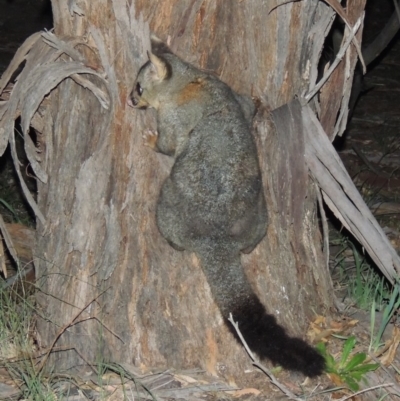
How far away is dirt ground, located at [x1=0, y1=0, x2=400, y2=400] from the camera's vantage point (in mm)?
5188

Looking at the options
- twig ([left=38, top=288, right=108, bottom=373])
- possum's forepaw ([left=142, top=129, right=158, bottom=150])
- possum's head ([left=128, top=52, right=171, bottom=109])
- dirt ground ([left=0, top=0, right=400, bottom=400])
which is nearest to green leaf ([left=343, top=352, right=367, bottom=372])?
dirt ground ([left=0, top=0, right=400, bottom=400])

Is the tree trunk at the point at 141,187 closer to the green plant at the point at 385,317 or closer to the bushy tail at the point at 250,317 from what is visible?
the bushy tail at the point at 250,317

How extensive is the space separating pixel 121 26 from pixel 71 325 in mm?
1630

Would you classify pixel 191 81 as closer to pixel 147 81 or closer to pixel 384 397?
pixel 147 81

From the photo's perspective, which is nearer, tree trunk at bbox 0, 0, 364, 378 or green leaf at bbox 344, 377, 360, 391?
tree trunk at bbox 0, 0, 364, 378

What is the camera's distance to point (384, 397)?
4.43m

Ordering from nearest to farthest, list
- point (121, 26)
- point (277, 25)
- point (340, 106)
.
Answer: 1. point (121, 26)
2. point (277, 25)
3. point (340, 106)

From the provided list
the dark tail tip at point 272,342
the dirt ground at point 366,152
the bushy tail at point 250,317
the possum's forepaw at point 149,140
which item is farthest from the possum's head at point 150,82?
the dirt ground at point 366,152

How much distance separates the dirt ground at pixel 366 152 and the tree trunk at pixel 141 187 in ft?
1.75

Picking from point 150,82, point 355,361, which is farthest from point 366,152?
point 150,82

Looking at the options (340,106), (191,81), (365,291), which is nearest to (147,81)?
(191,81)

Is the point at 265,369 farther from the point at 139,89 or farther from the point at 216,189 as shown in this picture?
the point at 139,89

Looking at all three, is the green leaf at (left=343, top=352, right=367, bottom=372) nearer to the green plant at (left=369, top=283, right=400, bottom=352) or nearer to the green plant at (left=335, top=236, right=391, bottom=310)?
the green plant at (left=369, top=283, right=400, bottom=352)

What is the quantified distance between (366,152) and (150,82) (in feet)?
19.5
